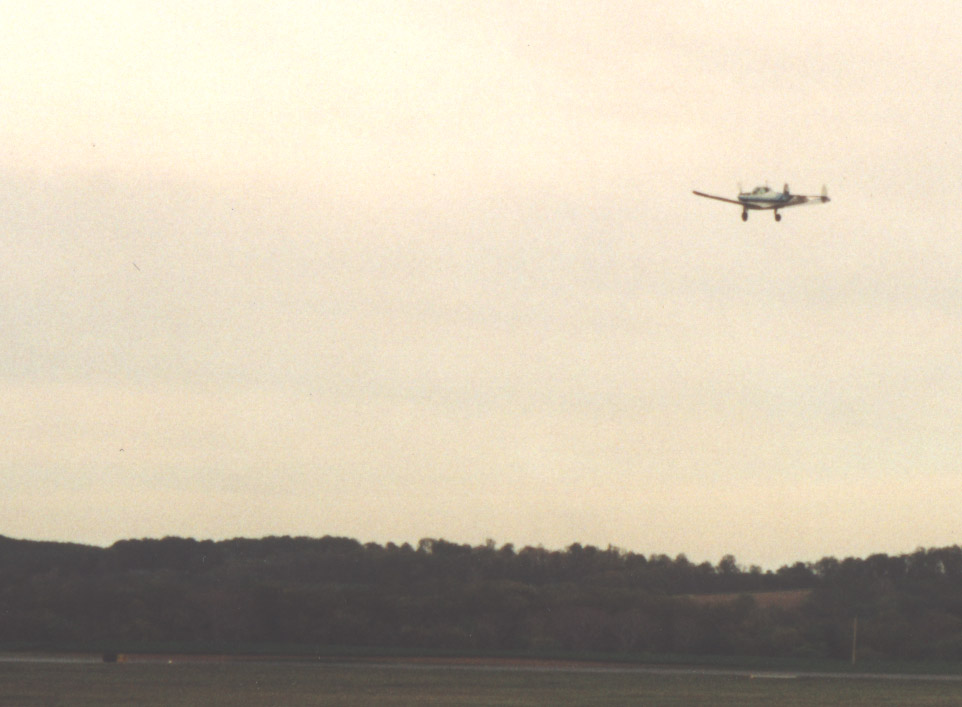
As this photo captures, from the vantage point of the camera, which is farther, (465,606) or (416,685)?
(465,606)

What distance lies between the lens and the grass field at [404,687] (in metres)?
56.8

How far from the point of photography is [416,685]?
66.8m

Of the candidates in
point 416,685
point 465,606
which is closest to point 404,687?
point 416,685

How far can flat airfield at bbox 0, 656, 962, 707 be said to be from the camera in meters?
57.2

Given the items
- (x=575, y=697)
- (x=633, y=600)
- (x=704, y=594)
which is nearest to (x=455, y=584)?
(x=633, y=600)

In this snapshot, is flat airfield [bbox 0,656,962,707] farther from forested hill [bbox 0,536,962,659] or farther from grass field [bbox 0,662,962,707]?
forested hill [bbox 0,536,962,659]

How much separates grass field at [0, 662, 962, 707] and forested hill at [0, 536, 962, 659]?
94.7 ft

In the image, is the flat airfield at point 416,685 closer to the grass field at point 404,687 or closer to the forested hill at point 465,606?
the grass field at point 404,687

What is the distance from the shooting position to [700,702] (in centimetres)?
5909

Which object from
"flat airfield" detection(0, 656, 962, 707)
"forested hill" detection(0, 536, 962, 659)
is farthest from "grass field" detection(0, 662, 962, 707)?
"forested hill" detection(0, 536, 962, 659)

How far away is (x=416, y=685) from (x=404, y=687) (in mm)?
1839

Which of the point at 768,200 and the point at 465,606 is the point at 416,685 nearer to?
the point at 768,200

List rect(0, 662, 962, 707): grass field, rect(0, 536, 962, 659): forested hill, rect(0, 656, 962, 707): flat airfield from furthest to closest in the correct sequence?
1. rect(0, 536, 962, 659): forested hill
2. rect(0, 656, 962, 707): flat airfield
3. rect(0, 662, 962, 707): grass field

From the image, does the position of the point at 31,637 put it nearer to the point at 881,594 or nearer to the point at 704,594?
the point at 704,594
